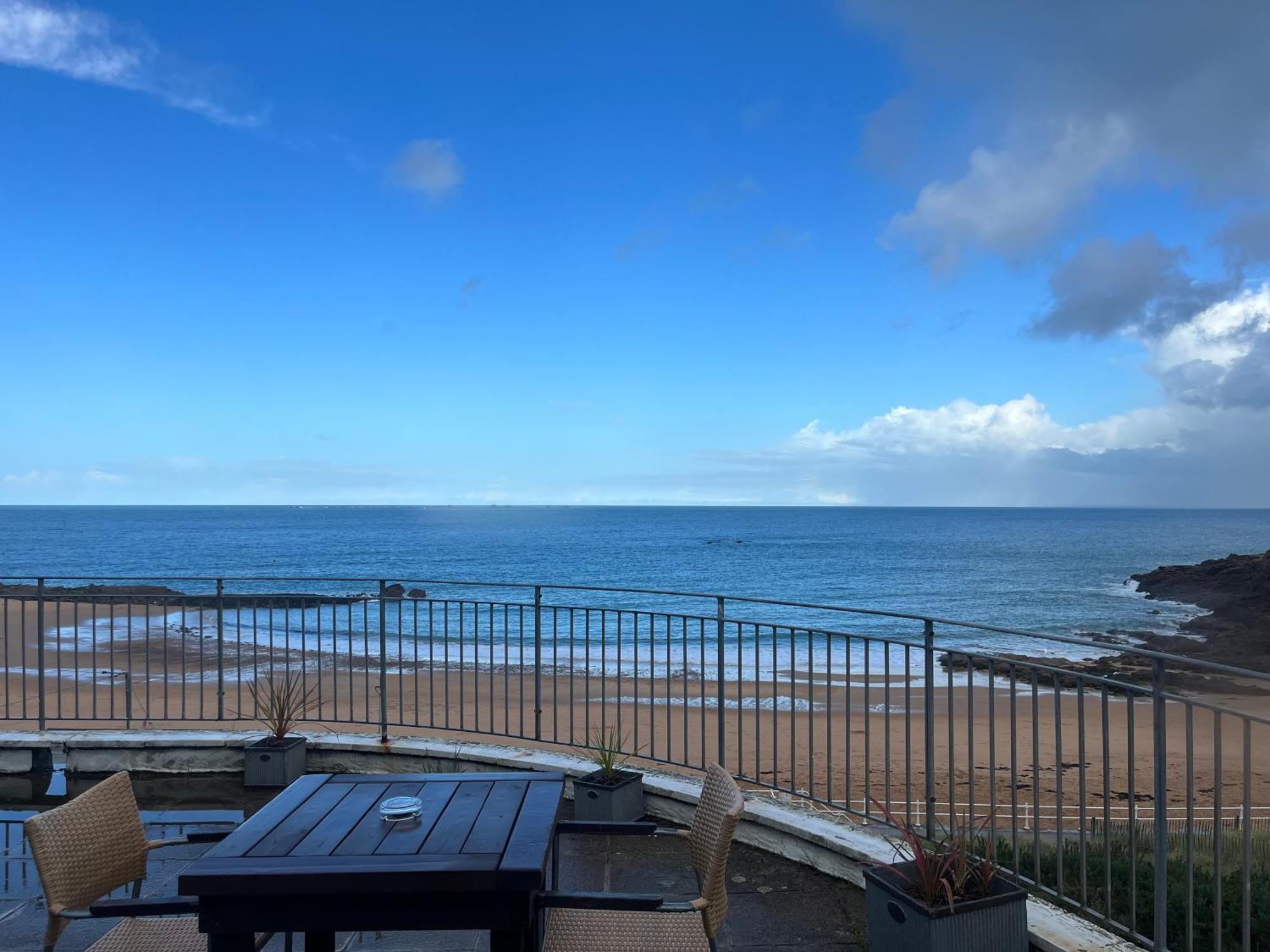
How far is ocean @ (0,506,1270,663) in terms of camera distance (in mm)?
38812

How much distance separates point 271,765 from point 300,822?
3418 mm

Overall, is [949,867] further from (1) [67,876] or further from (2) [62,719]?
(2) [62,719]

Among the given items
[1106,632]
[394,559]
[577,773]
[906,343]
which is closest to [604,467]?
[394,559]

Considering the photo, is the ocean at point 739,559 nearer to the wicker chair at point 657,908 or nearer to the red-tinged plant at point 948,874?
the wicker chair at point 657,908

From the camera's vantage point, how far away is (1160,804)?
2.93 meters

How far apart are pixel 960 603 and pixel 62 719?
38758 mm

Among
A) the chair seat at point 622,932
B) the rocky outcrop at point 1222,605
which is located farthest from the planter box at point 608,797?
the rocky outcrop at point 1222,605

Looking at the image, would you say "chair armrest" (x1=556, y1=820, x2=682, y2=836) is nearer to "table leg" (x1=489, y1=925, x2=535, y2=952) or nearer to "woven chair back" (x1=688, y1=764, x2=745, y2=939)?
"woven chair back" (x1=688, y1=764, x2=745, y2=939)

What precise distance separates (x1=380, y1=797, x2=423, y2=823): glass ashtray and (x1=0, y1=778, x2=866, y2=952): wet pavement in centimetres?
110

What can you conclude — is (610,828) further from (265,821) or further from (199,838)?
(199,838)

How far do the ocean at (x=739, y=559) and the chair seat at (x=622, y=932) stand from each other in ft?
51.4

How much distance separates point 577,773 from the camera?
5.40m

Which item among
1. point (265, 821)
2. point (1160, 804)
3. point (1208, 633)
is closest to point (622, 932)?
point (265, 821)

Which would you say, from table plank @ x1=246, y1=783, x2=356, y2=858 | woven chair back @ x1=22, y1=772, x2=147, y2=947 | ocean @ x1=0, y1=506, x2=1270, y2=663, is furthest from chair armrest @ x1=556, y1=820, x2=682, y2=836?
ocean @ x1=0, y1=506, x2=1270, y2=663
